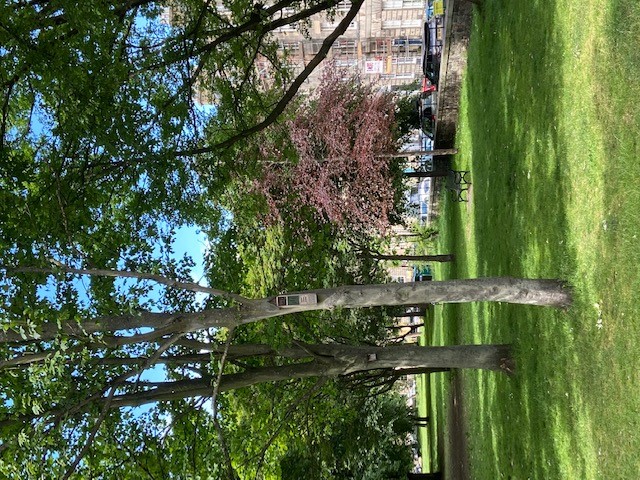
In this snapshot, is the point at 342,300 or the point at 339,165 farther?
the point at 339,165

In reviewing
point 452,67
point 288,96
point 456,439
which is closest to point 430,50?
point 452,67

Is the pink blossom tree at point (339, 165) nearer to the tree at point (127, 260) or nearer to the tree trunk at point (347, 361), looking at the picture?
the tree at point (127, 260)

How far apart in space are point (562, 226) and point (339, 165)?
11.2 meters

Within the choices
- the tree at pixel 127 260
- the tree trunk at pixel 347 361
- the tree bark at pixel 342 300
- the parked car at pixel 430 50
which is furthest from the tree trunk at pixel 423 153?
the tree bark at pixel 342 300

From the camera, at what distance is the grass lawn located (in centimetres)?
689

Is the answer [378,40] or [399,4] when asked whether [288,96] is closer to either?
[399,4]

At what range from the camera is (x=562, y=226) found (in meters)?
9.17

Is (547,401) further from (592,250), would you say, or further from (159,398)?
(159,398)

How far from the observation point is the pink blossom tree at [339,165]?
63.2 ft

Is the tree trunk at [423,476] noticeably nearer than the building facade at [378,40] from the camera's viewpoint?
Yes

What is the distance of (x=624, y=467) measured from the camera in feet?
22.2

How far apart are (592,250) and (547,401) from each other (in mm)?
3051

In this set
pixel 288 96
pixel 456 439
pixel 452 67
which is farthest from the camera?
pixel 456 439

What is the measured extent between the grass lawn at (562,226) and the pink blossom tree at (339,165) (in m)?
4.55
